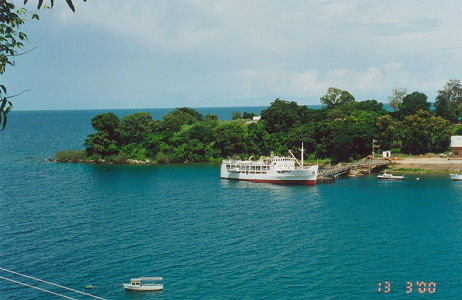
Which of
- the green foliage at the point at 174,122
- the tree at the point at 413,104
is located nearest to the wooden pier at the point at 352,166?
the tree at the point at 413,104

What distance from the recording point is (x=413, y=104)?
5143 inches

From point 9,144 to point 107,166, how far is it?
7894 cm

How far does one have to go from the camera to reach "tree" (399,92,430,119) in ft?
423

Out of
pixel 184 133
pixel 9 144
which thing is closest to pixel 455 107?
pixel 184 133

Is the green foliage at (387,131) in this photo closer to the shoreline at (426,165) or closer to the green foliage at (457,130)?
the shoreline at (426,165)

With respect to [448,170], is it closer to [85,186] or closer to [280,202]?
[280,202]

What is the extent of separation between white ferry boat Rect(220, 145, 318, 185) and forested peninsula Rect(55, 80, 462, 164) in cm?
1730

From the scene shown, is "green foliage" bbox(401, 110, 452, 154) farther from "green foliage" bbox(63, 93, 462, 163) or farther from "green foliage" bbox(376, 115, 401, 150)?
"green foliage" bbox(376, 115, 401, 150)

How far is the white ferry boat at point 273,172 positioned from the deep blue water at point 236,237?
372 cm

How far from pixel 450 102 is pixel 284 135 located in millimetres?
55655

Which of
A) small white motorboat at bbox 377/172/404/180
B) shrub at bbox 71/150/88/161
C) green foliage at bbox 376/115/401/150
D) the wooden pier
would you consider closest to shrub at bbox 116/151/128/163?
shrub at bbox 71/150/88/161

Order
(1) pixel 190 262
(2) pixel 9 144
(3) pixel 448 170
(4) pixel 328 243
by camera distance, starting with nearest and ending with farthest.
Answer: (1) pixel 190 262, (4) pixel 328 243, (3) pixel 448 170, (2) pixel 9 144

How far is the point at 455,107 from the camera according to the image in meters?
131

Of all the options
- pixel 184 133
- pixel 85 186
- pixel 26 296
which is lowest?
pixel 26 296
